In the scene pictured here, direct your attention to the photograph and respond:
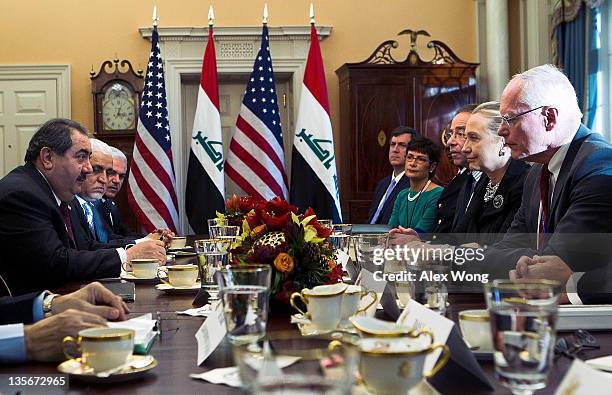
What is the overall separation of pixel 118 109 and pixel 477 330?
267 inches

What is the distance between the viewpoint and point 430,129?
7703mm

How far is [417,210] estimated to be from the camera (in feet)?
16.4

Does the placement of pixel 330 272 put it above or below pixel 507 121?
below

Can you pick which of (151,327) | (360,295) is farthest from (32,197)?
(360,295)

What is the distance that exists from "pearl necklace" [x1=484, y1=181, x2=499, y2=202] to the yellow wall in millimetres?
4431

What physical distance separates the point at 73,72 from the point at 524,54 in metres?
4.39

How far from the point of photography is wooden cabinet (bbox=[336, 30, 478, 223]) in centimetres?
762

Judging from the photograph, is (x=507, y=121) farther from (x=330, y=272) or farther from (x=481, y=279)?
(x=330, y=272)

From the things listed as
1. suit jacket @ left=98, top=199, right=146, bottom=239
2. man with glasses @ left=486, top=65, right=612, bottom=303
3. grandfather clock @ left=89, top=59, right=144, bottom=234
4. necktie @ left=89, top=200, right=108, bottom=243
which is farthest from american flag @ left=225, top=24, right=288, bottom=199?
man with glasses @ left=486, top=65, right=612, bottom=303

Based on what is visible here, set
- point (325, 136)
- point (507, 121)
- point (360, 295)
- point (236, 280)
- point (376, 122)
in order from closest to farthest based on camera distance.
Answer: point (236, 280) < point (360, 295) < point (507, 121) < point (325, 136) < point (376, 122)

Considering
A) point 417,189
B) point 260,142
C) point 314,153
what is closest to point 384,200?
point 417,189

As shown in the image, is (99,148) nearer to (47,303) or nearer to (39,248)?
(39,248)

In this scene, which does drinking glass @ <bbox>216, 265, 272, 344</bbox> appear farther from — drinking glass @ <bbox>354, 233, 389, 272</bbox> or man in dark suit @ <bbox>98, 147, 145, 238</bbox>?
man in dark suit @ <bbox>98, 147, 145, 238</bbox>

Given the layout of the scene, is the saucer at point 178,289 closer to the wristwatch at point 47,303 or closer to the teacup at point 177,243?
the wristwatch at point 47,303
